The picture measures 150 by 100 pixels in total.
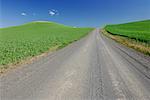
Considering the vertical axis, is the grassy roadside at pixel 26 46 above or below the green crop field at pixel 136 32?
above

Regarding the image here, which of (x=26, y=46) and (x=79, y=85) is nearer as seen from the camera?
(x=79, y=85)

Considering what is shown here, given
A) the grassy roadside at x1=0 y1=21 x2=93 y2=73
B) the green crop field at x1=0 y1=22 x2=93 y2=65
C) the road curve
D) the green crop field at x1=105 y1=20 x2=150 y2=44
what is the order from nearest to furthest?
the road curve, the grassy roadside at x1=0 y1=21 x2=93 y2=73, the green crop field at x1=0 y1=22 x2=93 y2=65, the green crop field at x1=105 y1=20 x2=150 y2=44

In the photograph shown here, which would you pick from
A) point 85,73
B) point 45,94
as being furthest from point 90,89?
point 85,73

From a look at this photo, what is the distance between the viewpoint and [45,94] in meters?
5.64

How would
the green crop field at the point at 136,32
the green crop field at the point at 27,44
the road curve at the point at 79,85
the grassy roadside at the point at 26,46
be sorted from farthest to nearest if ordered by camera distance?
the green crop field at the point at 136,32 → the green crop field at the point at 27,44 → the grassy roadside at the point at 26,46 → the road curve at the point at 79,85

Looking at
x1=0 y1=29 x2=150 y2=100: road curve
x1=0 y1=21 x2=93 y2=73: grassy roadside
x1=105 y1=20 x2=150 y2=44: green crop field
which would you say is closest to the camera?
x1=0 y1=29 x2=150 y2=100: road curve

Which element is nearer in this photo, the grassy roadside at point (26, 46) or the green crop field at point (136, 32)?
the grassy roadside at point (26, 46)

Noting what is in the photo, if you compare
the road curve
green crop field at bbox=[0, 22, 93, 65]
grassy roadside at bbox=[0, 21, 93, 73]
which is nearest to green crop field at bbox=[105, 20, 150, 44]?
grassy roadside at bbox=[0, 21, 93, 73]

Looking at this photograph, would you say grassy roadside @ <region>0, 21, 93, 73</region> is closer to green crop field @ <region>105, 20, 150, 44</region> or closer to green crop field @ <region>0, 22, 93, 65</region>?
green crop field @ <region>0, 22, 93, 65</region>

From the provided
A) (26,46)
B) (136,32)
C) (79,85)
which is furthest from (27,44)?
(136,32)

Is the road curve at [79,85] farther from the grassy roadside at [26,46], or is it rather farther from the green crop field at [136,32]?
the green crop field at [136,32]

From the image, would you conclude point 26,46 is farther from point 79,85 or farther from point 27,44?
point 79,85

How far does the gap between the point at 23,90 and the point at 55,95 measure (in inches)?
47.7

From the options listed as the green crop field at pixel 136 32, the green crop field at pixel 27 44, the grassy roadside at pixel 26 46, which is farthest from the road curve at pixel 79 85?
the green crop field at pixel 136 32
